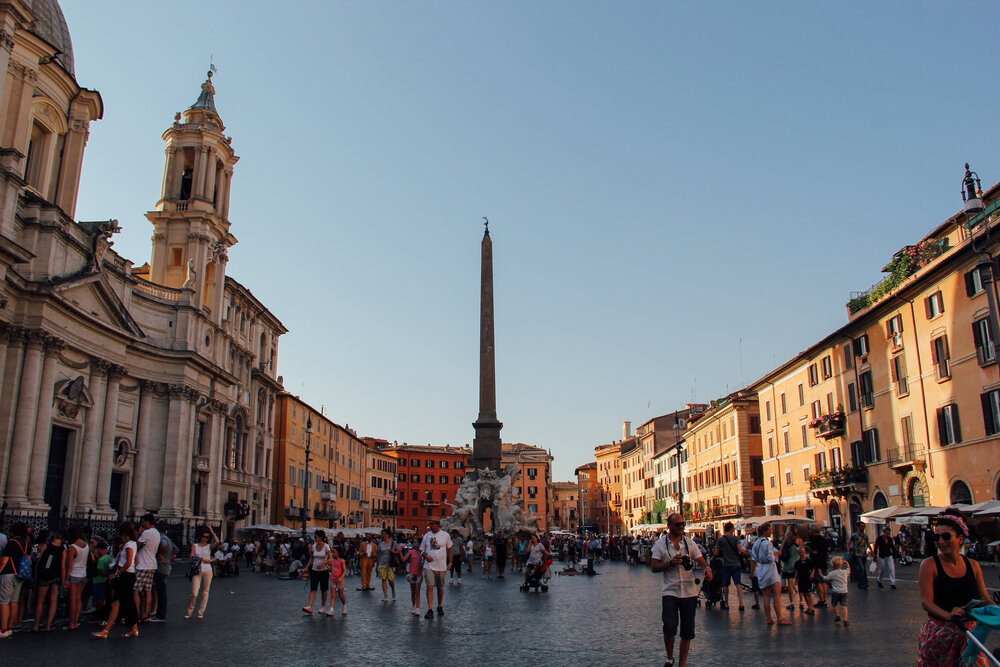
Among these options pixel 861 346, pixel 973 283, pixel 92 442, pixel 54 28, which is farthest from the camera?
pixel 861 346

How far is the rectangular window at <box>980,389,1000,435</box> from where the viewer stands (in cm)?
2495

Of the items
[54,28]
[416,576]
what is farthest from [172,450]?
[416,576]

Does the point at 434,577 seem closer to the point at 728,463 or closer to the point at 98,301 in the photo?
the point at 98,301

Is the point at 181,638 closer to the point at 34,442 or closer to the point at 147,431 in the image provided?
the point at 34,442

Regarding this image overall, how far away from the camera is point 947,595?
5207 mm

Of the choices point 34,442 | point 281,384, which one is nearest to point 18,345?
point 34,442

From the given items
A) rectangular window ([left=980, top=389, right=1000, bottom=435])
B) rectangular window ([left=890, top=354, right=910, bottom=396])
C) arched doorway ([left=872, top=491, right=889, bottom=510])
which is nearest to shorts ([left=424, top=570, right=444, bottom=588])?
rectangular window ([left=980, top=389, right=1000, bottom=435])

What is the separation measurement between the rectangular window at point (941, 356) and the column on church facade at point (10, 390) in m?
30.8

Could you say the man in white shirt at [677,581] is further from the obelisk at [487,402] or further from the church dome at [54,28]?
the church dome at [54,28]

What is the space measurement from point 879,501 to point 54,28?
38917 millimetres

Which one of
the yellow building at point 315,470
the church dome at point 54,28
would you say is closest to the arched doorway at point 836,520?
the yellow building at point 315,470

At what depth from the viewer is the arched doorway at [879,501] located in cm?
3282

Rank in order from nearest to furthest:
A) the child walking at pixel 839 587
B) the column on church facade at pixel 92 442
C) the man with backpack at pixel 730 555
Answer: the child walking at pixel 839 587, the man with backpack at pixel 730 555, the column on church facade at pixel 92 442

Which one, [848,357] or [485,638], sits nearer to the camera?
[485,638]
